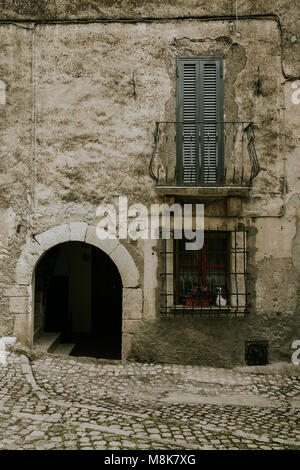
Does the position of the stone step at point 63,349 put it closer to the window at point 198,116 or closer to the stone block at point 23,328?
the stone block at point 23,328

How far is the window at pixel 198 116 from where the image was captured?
283 inches

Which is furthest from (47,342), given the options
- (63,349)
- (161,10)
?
(161,10)

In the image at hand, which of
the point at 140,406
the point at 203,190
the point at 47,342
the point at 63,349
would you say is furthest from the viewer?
the point at 63,349

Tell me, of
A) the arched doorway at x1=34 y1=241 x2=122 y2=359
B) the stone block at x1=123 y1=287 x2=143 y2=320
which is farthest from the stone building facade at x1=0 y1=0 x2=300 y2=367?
the arched doorway at x1=34 y1=241 x2=122 y2=359

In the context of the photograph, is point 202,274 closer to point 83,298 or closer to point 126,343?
point 126,343

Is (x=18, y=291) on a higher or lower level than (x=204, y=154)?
lower

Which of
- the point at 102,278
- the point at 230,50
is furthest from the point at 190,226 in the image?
the point at 102,278

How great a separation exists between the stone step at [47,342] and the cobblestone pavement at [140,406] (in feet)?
1.78

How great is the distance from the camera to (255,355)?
7.07 m

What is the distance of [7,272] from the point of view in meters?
7.21

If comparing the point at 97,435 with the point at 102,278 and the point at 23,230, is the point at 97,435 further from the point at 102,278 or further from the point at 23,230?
the point at 102,278

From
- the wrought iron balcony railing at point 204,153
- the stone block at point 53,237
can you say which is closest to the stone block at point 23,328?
the stone block at point 53,237

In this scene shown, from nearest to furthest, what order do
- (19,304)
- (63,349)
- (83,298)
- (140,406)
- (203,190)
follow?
1. (140,406)
2. (203,190)
3. (19,304)
4. (63,349)
5. (83,298)

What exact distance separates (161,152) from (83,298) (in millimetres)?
5026
